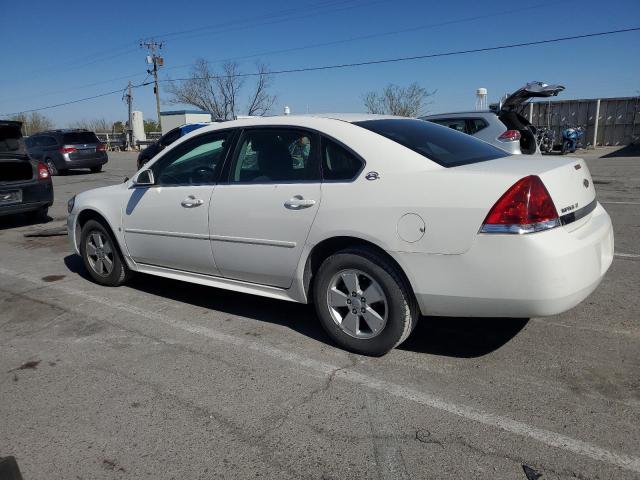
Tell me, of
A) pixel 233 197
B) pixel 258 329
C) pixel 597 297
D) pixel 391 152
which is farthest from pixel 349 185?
pixel 597 297

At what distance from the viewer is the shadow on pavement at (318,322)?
364 centimetres

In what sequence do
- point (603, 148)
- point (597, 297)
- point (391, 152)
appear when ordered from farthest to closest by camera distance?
point (603, 148), point (597, 297), point (391, 152)

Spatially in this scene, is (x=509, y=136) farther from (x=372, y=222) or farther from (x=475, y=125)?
(x=372, y=222)

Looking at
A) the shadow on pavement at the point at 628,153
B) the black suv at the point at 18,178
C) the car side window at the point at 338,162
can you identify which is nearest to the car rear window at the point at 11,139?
the black suv at the point at 18,178

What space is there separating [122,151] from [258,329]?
41.2m

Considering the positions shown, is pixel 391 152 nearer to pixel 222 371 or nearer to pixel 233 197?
pixel 233 197

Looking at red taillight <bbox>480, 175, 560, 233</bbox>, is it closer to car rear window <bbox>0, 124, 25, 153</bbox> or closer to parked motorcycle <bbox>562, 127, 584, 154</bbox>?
car rear window <bbox>0, 124, 25, 153</bbox>

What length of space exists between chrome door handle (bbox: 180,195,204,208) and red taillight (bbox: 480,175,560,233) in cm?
225

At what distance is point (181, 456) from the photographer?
2.55 m

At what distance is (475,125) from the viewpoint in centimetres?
940

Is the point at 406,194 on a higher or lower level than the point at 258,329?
higher

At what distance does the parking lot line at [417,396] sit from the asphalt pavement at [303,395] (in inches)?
0.4

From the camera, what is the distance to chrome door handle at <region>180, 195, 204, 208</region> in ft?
13.7

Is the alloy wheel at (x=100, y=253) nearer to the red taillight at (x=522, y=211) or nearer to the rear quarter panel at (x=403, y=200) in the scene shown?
the rear quarter panel at (x=403, y=200)
